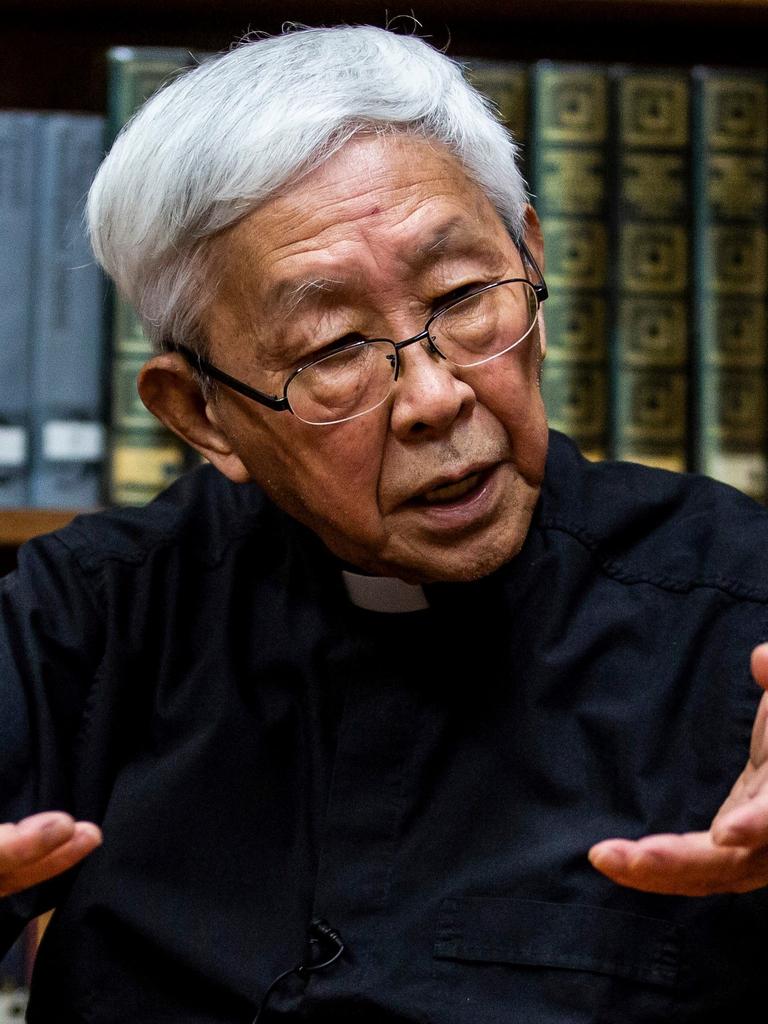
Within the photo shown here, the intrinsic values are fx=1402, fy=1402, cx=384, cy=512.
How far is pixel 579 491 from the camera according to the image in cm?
141

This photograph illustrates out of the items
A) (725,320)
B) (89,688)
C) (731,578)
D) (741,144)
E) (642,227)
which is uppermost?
(741,144)

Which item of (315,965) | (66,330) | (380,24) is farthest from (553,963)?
(380,24)

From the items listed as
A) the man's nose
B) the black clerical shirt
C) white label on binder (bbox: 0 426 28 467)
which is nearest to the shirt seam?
the black clerical shirt

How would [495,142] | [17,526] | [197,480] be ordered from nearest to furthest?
1. [495,142]
2. [197,480]
3. [17,526]

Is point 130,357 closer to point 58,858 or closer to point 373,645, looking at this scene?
point 373,645

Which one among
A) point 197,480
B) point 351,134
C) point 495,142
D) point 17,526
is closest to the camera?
point 351,134

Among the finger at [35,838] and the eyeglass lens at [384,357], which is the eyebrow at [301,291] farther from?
the finger at [35,838]

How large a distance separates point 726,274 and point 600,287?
0.50 feet

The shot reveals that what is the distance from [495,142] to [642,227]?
1.28ft

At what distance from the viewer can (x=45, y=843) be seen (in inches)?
36.7

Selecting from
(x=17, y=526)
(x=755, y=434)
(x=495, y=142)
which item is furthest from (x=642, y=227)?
(x=17, y=526)

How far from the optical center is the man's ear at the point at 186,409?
142 centimetres

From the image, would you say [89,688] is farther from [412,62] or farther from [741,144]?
[741,144]

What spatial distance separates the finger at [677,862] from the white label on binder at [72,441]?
38.6 inches
